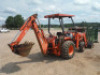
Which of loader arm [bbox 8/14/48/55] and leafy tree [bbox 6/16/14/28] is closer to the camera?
loader arm [bbox 8/14/48/55]

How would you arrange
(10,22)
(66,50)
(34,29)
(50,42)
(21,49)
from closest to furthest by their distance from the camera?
(21,49) < (34,29) < (66,50) < (50,42) < (10,22)

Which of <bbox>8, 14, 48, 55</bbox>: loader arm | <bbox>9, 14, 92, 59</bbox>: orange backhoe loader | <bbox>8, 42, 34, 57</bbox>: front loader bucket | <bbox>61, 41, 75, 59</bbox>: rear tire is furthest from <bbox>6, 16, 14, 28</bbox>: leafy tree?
<bbox>8, 42, 34, 57</bbox>: front loader bucket

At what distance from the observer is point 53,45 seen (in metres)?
5.58

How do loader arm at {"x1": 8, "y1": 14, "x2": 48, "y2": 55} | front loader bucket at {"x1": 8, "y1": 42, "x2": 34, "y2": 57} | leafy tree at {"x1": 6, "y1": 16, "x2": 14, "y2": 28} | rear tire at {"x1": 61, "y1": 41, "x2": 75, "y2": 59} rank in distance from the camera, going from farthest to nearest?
→ leafy tree at {"x1": 6, "y1": 16, "x2": 14, "y2": 28}
rear tire at {"x1": 61, "y1": 41, "x2": 75, "y2": 59}
loader arm at {"x1": 8, "y1": 14, "x2": 48, "y2": 55}
front loader bucket at {"x1": 8, "y1": 42, "x2": 34, "y2": 57}

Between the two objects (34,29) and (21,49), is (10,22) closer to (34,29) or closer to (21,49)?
(34,29)

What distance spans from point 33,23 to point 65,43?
184 centimetres

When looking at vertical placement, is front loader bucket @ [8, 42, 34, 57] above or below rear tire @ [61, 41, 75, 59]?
above

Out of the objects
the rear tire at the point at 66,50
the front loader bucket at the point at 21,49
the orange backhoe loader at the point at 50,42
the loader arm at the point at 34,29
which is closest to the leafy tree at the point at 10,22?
the orange backhoe loader at the point at 50,42

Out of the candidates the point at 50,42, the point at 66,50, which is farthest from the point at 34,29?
the point at 66,50

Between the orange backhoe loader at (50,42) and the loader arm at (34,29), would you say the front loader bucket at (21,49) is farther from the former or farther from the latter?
the loader arm at (34,29)

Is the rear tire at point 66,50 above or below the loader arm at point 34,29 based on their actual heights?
below

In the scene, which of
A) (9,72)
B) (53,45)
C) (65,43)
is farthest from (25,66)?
(65,43)

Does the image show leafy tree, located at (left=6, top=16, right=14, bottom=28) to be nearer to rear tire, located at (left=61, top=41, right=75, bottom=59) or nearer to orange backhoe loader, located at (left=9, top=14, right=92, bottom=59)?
orange backhoe loader, located at (left=9, top=14, right=92, bottom=59)

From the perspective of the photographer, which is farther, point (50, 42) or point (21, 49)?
point (50, 42)
